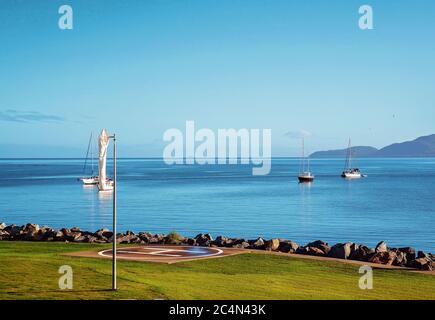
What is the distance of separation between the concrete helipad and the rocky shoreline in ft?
8.62

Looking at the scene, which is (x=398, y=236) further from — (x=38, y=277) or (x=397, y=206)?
(x=38, y=277)

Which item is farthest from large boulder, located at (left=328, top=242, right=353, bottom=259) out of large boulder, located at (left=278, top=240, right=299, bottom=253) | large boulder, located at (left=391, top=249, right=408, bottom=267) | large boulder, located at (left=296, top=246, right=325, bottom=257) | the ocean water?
the ocean water

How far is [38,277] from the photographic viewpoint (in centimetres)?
2623

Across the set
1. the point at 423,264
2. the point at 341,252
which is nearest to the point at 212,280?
the point at 341,252

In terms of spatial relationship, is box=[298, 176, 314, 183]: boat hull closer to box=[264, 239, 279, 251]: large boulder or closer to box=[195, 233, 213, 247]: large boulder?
box=[195, 233, 213, 247]: large boulder

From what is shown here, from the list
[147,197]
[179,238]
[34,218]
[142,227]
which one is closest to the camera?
[179,238]

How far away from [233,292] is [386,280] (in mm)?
9403

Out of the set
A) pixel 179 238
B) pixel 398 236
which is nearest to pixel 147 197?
pixel 398 236

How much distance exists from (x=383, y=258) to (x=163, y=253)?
12786 millimetres

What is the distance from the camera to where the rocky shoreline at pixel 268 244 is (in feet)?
121

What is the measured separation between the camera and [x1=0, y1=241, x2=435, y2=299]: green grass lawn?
2377 centimetres

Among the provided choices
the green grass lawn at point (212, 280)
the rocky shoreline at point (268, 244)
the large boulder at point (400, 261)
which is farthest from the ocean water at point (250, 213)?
the green grass lawn at point (212, 280)

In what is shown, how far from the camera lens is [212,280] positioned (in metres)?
27.5

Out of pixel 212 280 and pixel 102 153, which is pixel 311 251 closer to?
pixel 212 280
